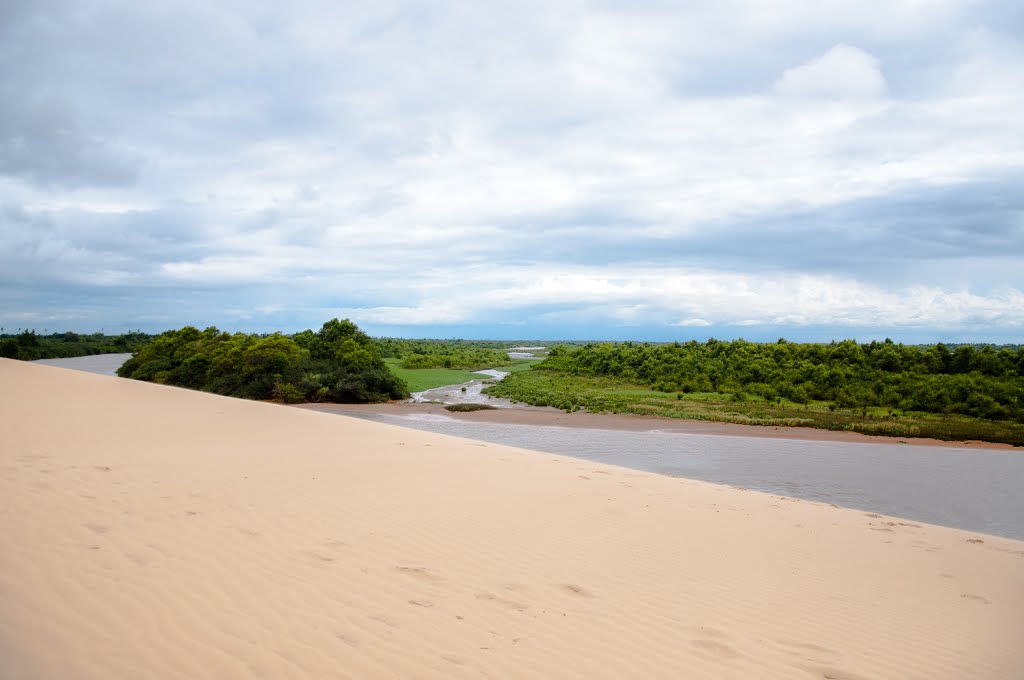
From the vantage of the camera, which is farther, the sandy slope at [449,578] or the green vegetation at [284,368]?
the green vegetation at [284,368]

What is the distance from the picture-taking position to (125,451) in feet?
33.4

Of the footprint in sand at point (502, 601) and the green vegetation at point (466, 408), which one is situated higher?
the footprint in sand at point (502, 601)

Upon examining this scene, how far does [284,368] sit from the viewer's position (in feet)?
112

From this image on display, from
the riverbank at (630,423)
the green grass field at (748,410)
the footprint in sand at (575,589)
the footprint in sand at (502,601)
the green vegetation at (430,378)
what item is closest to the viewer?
the footprint in sand at (502,601)

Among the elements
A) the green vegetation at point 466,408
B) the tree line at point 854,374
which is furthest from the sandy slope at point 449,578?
the tree line at point 854,374

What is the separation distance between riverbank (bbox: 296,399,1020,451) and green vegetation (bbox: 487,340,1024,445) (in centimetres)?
79

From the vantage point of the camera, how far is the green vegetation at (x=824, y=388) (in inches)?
958

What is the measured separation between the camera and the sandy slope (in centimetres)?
381

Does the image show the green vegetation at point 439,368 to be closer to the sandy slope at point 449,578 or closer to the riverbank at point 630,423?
the riverbank at point 630,423

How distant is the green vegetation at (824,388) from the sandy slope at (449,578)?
16.6m

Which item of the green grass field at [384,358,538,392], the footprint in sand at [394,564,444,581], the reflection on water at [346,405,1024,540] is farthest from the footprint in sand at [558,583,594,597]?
the green grass field at [384,358,538,392]

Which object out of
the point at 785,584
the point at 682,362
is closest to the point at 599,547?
the point at 785,584

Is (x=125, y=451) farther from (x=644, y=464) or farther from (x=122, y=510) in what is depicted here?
(x=644, y=464)

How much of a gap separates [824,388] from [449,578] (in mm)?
31462
